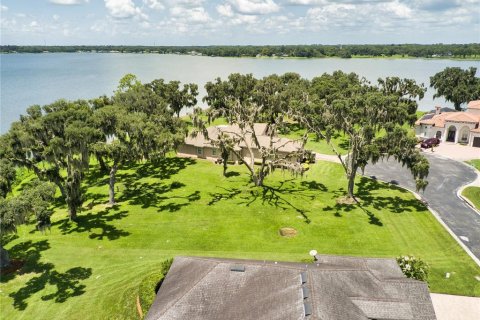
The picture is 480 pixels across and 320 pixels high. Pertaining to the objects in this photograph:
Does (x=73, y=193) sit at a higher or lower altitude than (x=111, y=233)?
higher

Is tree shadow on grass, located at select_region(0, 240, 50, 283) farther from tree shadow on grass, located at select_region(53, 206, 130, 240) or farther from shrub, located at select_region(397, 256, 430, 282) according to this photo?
shrub, located at select_region(397, 256, 430, 282)

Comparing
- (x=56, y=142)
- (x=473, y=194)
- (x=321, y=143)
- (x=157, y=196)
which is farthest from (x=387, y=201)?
(x=56, y=142)

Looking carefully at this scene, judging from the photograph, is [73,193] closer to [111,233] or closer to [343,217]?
[111,233]

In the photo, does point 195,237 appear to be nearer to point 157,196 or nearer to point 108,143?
point 157,196

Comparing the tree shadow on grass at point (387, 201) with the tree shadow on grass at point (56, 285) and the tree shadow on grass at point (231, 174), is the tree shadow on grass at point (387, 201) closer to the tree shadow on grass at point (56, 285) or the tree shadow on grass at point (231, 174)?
the tree shadow on grass at point (231, 174)

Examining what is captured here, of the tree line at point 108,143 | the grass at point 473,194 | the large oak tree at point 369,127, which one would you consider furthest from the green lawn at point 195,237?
the grass at point 473,194

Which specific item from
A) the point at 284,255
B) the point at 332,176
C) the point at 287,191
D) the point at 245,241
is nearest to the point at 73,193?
the point at 245,241
